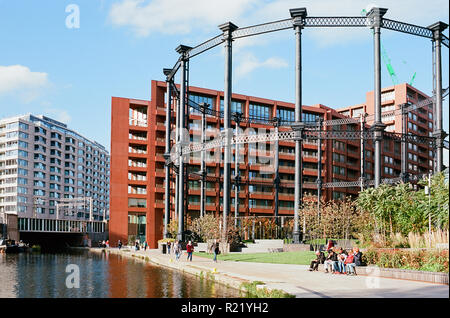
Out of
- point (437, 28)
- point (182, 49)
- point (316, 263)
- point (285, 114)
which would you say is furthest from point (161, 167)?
point (316, 263)

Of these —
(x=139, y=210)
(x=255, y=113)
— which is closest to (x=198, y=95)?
(x=255, y=113)

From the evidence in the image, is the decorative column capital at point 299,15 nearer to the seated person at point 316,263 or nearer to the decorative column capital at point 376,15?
the decorative column capital at point 376,15

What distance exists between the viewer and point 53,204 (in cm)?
14525

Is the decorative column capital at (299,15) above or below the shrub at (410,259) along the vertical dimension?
above

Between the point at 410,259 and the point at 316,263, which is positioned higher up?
the point at 410,259

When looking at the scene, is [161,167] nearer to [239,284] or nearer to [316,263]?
[316,263]

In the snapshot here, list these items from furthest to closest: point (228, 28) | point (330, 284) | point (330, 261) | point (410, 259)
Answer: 1. point (228, 28)
2. point (330, 261)
3. point (410, 259)
4. point (330, 284)

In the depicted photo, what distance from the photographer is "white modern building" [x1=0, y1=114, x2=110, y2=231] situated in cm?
13188

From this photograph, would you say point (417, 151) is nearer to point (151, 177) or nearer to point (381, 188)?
point (151, 177)

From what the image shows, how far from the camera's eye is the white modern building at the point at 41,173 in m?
132

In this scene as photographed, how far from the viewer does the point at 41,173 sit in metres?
141

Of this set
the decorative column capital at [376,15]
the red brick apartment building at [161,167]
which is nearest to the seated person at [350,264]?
the decorative column capital at [376,15]

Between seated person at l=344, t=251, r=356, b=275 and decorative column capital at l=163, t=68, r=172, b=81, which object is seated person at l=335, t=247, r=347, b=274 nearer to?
seated person at l=344, t=251, r=356, b=275

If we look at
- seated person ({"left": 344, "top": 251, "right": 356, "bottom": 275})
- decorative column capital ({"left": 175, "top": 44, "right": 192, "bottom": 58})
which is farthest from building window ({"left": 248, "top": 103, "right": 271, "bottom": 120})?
seated person ({"left": 344, "top": 251, "right": 356, "bottom": 275})
